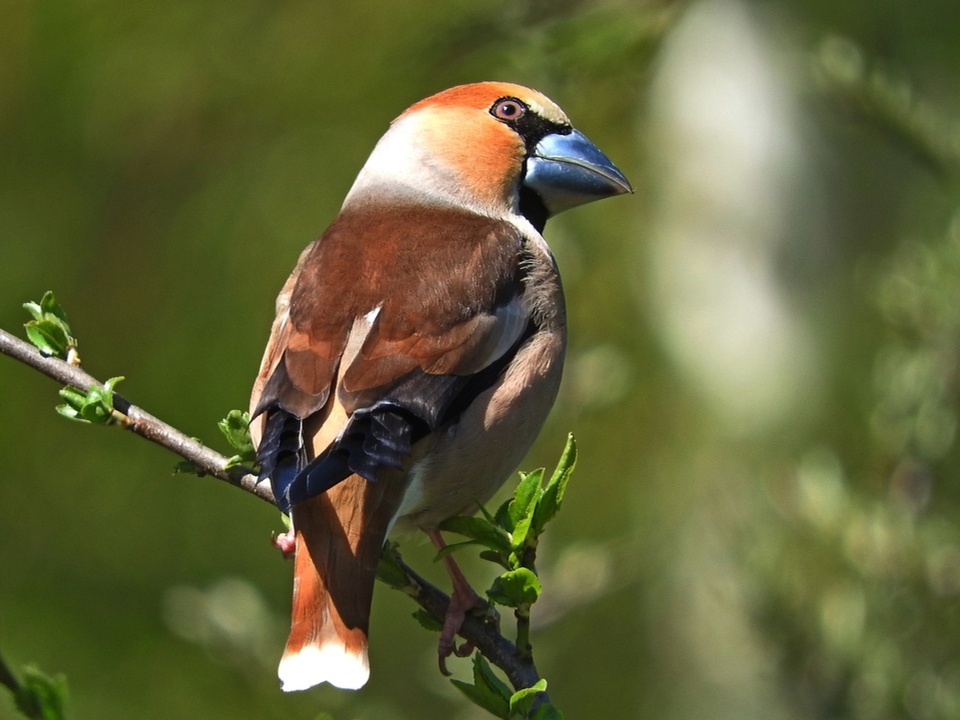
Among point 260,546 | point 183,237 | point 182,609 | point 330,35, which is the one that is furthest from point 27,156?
point 182,609

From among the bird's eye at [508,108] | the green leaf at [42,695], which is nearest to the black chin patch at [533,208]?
the bird's eye at [508,108]

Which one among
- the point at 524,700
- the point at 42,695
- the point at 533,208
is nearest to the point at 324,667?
the point at 524,700

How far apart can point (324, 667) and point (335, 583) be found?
0.56 feet

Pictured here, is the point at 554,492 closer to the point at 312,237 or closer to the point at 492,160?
the point at 492,160

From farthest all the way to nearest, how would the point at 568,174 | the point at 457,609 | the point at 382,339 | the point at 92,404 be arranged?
the point at 568,174, the point at 382,339, the point at 457,609, the point at 92,404

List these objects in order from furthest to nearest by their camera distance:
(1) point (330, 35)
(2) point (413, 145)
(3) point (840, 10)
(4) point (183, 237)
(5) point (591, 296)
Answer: (5) point (591, 296) < (4) point (183, 237) < (1) point (330, 35) < (3) point (840, 10) < (2) point (413, 145)

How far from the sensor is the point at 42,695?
161 centimetres

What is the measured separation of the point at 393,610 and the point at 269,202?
2.05 m

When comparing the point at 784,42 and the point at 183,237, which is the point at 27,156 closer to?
the point at 183,237

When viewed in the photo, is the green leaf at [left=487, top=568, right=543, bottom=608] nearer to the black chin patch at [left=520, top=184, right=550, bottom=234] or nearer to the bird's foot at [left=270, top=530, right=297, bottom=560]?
the bird's foot at [left=270, top=530, right=297, bottom=560]

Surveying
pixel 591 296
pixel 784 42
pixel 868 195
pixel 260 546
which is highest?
pixel 784 42

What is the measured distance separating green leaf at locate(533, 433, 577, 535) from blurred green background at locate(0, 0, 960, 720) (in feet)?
9.40

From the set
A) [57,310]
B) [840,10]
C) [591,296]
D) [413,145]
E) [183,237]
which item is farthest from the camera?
[591,296]

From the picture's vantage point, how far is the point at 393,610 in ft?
21.5
